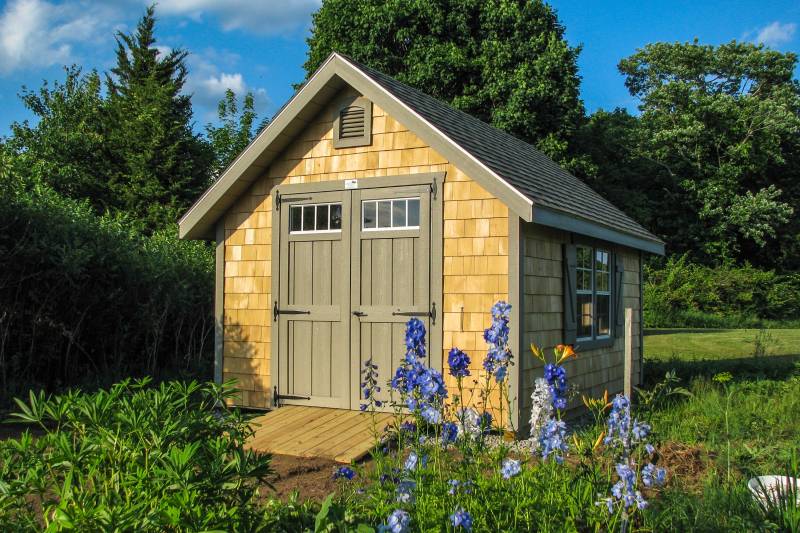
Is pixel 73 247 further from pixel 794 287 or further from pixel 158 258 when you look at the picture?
pixel 794 287

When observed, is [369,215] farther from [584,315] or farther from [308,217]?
[584,315]

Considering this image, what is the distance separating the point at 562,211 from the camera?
25.8ft

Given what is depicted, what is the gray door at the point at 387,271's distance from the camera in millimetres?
8008

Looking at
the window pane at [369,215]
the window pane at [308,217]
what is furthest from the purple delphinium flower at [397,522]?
the window pane at [308,217]

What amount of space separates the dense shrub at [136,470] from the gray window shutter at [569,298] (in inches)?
221

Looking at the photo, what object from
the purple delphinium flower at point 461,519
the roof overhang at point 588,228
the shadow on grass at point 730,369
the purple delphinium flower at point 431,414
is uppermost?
the roof overhang at point 588,228

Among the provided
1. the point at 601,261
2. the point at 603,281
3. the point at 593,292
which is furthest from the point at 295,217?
the point at 603,281

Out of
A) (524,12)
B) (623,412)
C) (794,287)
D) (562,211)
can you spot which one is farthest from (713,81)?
(623,412)

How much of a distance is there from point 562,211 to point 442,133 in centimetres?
156

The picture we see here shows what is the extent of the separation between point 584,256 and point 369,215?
115 inches

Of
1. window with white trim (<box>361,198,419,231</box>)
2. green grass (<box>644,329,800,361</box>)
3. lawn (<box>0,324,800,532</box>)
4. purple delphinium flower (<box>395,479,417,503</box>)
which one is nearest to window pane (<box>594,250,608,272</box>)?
window with white trim (<box>361,198,419,231</box>)

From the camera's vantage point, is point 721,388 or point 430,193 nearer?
point 430,193

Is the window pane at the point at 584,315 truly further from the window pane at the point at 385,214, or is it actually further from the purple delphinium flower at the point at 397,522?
the purple delphinium flower at the point at 397,522

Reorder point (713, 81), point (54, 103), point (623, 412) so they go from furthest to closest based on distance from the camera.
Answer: point (713, 81), point (54, 103), point (623, 412)
